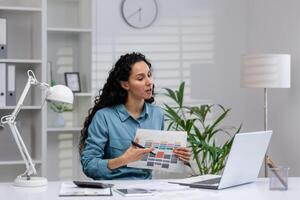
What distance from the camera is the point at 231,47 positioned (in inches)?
197

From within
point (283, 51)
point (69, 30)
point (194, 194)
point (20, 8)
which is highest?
point (20, 8)

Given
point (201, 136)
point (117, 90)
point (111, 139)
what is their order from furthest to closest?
point (201, 136) < point (117, 90) < point (111, 139)

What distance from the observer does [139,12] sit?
4.70 metres

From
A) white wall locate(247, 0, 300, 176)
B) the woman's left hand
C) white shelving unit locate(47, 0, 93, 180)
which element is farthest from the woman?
white wall locate(247, 0, 300, 176)

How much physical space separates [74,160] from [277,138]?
163 cm

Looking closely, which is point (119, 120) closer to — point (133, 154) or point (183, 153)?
point (133, 154)

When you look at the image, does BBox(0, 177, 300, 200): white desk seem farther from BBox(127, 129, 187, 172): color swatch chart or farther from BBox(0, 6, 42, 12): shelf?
BBox(0, 6, 42, 12): shelf

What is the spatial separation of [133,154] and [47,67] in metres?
1.66

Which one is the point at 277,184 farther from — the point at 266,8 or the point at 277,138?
the point at 266,8

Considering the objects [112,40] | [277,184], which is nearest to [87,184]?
[277,184]

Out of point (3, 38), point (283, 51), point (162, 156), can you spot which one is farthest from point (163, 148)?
point (283, 51)

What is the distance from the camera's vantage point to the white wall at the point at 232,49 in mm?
4461

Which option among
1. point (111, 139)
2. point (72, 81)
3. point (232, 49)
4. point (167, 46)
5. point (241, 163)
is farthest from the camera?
point (232, 49)

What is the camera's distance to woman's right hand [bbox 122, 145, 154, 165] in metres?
2.72
